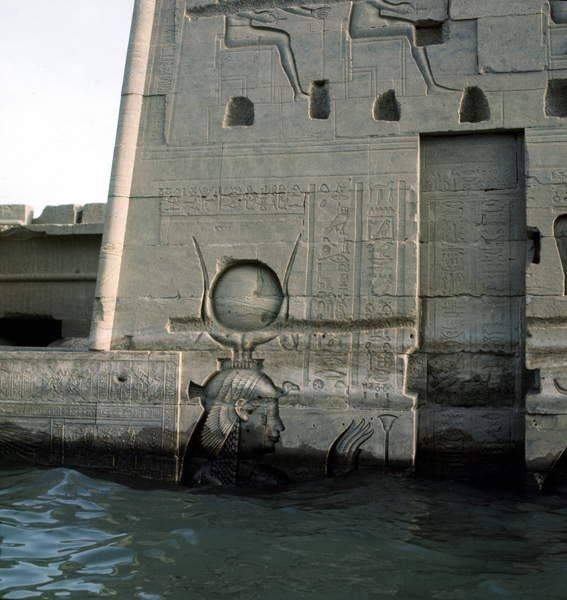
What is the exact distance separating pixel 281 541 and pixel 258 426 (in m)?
1.45

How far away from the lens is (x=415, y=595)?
3.41 m

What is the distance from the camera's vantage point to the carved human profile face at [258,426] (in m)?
5.50

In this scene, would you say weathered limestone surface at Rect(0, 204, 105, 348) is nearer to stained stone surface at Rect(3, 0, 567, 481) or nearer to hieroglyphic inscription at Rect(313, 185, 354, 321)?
stained stone surface at Rect(3, 0, 567, 481)

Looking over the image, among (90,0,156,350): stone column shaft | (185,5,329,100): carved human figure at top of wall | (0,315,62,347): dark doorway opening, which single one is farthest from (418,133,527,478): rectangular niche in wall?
(0,315,62,347): dark doorway opening

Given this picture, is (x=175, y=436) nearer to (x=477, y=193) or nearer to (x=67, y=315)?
(x=477, y=193)

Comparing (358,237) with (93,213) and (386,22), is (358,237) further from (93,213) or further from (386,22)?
(93,213)

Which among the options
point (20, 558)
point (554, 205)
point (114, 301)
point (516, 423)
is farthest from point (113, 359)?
point (554, 205)

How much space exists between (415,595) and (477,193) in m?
3.12

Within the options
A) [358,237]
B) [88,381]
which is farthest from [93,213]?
[358,237]

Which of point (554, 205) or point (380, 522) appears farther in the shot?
point (554, 205)

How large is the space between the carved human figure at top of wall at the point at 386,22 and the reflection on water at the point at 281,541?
3100 millimetres

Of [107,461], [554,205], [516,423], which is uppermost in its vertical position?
[554,205]

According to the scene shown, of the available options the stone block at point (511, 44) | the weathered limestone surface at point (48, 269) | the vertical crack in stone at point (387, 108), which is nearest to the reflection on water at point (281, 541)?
the vertical crack in stone at point (387, 108)

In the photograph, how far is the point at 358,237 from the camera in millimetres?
5641
